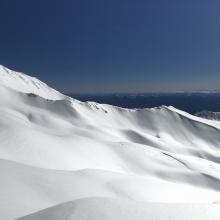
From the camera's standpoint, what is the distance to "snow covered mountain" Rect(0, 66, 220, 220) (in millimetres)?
10555

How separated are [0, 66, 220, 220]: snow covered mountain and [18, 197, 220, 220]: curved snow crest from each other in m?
0.03

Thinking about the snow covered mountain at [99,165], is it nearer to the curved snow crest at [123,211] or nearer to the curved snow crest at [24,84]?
the curved snow crest at [123,211]

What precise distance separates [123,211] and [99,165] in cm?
2815

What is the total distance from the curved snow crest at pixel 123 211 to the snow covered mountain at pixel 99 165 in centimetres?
3

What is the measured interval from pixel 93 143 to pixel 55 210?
3744 centimetres

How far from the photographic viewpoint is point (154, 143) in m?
72.1

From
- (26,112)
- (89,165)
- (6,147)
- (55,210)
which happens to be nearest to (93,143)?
(89,165)

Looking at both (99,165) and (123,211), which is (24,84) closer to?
(99,165)

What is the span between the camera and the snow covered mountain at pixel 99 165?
1055 cm

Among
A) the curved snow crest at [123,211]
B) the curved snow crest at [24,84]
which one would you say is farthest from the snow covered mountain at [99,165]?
the curved snow crest at [24,84]

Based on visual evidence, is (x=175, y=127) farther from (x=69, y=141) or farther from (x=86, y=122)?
(x=69, y=141)

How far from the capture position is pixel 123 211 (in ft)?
32.6

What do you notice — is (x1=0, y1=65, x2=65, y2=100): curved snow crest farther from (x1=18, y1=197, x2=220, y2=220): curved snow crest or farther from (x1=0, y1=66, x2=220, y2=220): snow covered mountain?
(x1=18, y1=197, x2=220, y2=220): curved snow crest

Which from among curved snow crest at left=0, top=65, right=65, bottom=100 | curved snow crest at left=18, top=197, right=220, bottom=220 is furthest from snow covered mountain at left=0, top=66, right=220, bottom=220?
curved snow crest at left=0, top=65, right=65, bottom=100
